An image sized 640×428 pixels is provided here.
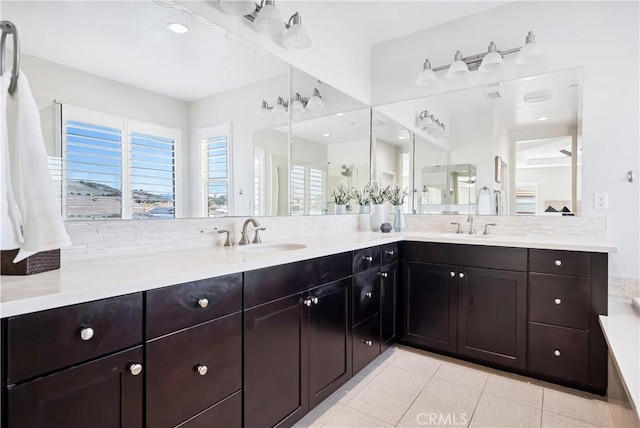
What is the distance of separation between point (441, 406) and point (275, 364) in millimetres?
1053

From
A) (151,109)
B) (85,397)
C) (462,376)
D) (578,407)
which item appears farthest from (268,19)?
(578,407)

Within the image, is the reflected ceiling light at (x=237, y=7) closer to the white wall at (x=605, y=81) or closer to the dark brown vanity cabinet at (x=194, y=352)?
the dark brown vanity cabinet at (x=194, y=352)

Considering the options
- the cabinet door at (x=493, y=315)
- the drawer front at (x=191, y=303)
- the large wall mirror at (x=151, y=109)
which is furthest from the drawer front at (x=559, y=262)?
the drawer front at (x=191, y=303)

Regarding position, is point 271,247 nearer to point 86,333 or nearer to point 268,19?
point 86,333

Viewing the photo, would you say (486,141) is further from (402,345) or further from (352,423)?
(352,423)

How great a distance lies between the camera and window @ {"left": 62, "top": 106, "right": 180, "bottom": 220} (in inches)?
51.0

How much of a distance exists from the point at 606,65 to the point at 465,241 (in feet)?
5.17

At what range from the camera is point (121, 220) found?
4.72 feet

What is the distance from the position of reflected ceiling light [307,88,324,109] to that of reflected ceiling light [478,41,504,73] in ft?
4.31

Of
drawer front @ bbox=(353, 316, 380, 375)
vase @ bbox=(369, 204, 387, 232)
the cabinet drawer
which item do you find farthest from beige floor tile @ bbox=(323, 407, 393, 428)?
vase @ bbox=(369, 204, 387, 232)

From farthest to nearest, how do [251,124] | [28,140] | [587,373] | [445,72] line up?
1. [445,72]
2. [251,124]
3. [587,373]
4. [28,140]

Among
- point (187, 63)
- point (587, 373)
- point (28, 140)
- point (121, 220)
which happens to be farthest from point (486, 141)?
point (28, 140)

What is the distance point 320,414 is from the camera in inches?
69.4

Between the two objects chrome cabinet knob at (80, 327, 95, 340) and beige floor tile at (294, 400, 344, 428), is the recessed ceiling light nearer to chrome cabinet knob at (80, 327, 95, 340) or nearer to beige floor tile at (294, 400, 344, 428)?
chrome cabinet knob at (80, 327, 95, 340)
